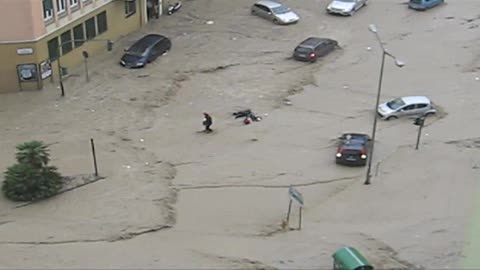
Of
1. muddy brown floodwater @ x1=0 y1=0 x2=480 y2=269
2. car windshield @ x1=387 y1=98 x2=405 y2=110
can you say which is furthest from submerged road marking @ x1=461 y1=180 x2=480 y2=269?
car windshield @ x1=387 y1=98 x2=405 y2=110

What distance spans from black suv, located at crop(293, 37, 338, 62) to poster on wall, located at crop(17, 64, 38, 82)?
48.2 feet

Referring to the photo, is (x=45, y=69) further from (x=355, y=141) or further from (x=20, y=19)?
(x=355, y=141)

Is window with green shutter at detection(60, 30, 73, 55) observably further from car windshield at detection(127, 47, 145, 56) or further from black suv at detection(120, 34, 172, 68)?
car windshield at detection(127, 47, 145, 56)

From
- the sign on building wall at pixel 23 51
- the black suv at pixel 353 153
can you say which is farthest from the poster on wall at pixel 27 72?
the black suv at pixel 353 153

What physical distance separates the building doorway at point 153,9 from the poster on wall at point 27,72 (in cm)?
1307

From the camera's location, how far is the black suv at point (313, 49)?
1868 inches

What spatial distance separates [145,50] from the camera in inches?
1857

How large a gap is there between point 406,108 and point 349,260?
53.7ft

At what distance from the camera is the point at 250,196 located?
31891mm

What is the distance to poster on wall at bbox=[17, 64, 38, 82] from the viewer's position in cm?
4284

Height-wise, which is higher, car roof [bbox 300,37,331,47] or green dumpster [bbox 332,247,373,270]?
green dumpster [bbox 332,247,373,270]

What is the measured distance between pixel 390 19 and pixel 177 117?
69.2 feet

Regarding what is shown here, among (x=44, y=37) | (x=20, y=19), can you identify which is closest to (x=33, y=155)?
(x=20, y=19)

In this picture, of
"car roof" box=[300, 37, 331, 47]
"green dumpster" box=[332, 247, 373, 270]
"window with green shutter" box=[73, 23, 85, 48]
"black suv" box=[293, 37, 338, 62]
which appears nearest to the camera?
"green dumpster" box=[332, 247, 373, 270]
